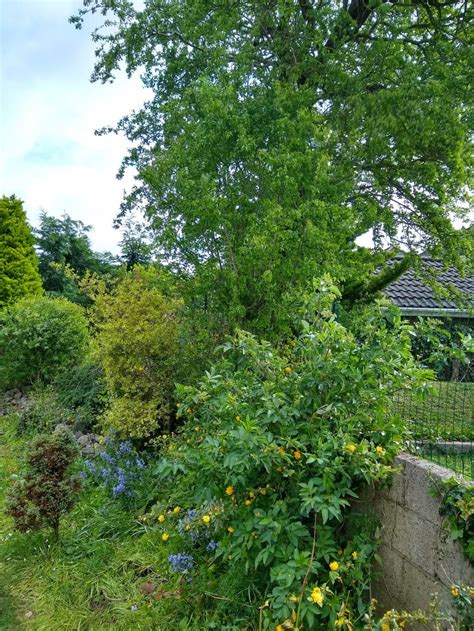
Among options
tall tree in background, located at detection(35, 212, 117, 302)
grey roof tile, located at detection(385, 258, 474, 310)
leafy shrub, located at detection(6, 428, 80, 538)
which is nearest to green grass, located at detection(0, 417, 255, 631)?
leafy shrub, located at detection(6, 428, 80, 538)

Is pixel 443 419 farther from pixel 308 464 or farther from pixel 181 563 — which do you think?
pixel 181 563

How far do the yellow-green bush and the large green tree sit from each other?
2.30 feet

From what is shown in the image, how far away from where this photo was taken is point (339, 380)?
7.96 ft

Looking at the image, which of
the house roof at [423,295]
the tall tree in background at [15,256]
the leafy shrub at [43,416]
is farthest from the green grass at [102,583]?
the tall tree in background at [15,256]

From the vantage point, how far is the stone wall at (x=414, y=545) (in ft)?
6.62

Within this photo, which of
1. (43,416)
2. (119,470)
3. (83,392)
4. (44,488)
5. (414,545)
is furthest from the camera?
(83,392)

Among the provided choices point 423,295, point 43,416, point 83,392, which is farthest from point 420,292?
point 43,416

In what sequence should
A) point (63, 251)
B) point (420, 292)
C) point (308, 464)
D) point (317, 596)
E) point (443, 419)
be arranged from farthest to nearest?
point (63, 251) → point (420, 292) → point (443, 419) → point (308, 464) → point (317, 596)

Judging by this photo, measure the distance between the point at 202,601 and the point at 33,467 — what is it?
68.1 inches

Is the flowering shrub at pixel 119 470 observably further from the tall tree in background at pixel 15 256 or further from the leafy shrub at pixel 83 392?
the tall tree in background at pixel 15 256

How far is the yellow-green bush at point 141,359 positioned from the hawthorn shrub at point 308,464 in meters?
1.94

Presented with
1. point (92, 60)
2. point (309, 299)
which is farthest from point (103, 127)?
point (309, 299)

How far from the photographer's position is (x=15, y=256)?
40.6 ft

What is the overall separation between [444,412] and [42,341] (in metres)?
6.45
